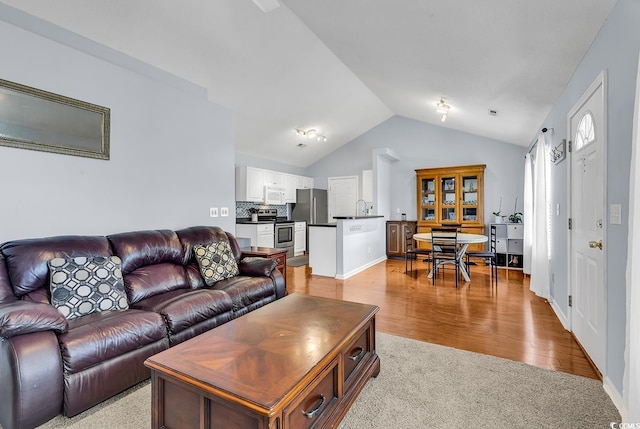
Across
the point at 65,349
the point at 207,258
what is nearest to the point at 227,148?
the point at 207,258

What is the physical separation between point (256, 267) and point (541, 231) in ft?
12.2

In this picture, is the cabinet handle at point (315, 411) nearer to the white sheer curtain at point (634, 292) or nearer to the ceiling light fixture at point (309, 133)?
the white sheer curtain at point (634, 292)

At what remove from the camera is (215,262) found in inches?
123

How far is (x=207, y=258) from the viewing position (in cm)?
309

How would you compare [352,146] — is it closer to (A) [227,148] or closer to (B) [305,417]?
(A) [227,148]

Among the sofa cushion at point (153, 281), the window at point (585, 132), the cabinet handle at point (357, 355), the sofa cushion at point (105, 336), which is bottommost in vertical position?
the cabinet handle at point (357, 355)

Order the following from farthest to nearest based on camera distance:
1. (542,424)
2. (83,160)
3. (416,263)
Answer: (416,263) → (83,160) → (542,424)

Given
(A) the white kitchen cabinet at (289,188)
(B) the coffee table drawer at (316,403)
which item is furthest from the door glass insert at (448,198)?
(B) the coffee table drawer at (316,403)

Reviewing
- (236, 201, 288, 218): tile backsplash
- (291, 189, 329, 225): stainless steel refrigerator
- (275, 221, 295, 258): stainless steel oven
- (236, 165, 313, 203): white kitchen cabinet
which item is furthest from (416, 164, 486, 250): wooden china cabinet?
(236, 201, 288, 218): tile backsplash

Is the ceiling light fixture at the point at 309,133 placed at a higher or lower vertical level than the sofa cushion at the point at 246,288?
higher

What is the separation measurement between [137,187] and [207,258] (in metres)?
1.03

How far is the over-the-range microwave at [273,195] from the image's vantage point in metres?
6.98

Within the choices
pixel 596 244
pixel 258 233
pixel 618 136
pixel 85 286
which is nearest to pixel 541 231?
pixel 596 244

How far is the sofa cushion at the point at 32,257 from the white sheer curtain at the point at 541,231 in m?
5.02
